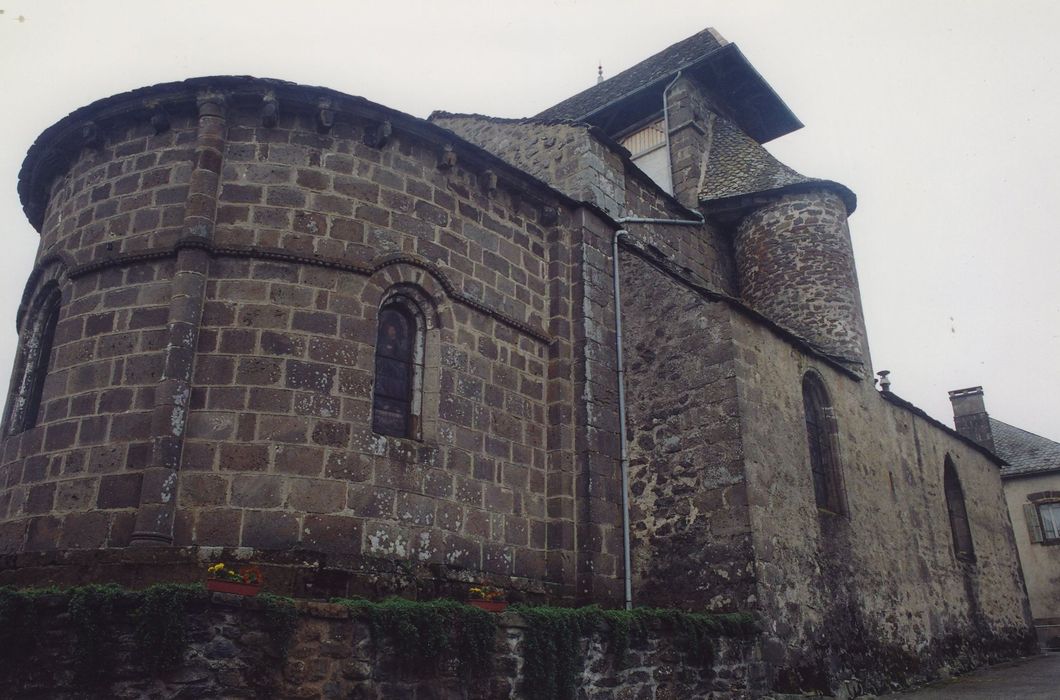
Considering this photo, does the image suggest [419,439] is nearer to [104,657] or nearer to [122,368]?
[122,368]

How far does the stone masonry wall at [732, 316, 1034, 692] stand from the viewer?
393 inches

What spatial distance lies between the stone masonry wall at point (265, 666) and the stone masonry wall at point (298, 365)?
1.66 meters

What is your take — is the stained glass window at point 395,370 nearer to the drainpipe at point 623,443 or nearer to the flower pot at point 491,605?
the flower pot at point 491,605

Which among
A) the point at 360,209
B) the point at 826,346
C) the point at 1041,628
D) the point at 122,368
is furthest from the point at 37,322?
the point at 1041,628

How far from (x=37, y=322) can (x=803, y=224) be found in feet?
39.6

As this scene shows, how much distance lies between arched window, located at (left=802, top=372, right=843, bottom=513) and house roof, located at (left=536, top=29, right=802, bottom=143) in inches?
292

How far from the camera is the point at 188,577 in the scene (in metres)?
7.36

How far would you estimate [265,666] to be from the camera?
19.5ft

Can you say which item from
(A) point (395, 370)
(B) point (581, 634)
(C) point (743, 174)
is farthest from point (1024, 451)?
(A) point (395, 370)

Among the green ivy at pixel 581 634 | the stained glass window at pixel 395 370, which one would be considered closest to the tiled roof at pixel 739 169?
the stained glass window at pixel 395 370

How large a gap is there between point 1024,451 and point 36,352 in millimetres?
28239

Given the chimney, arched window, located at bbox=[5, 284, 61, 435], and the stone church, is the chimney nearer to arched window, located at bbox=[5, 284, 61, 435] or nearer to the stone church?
the stone church

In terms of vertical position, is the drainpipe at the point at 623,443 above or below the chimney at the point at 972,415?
below

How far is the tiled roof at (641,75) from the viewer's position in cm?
1750
